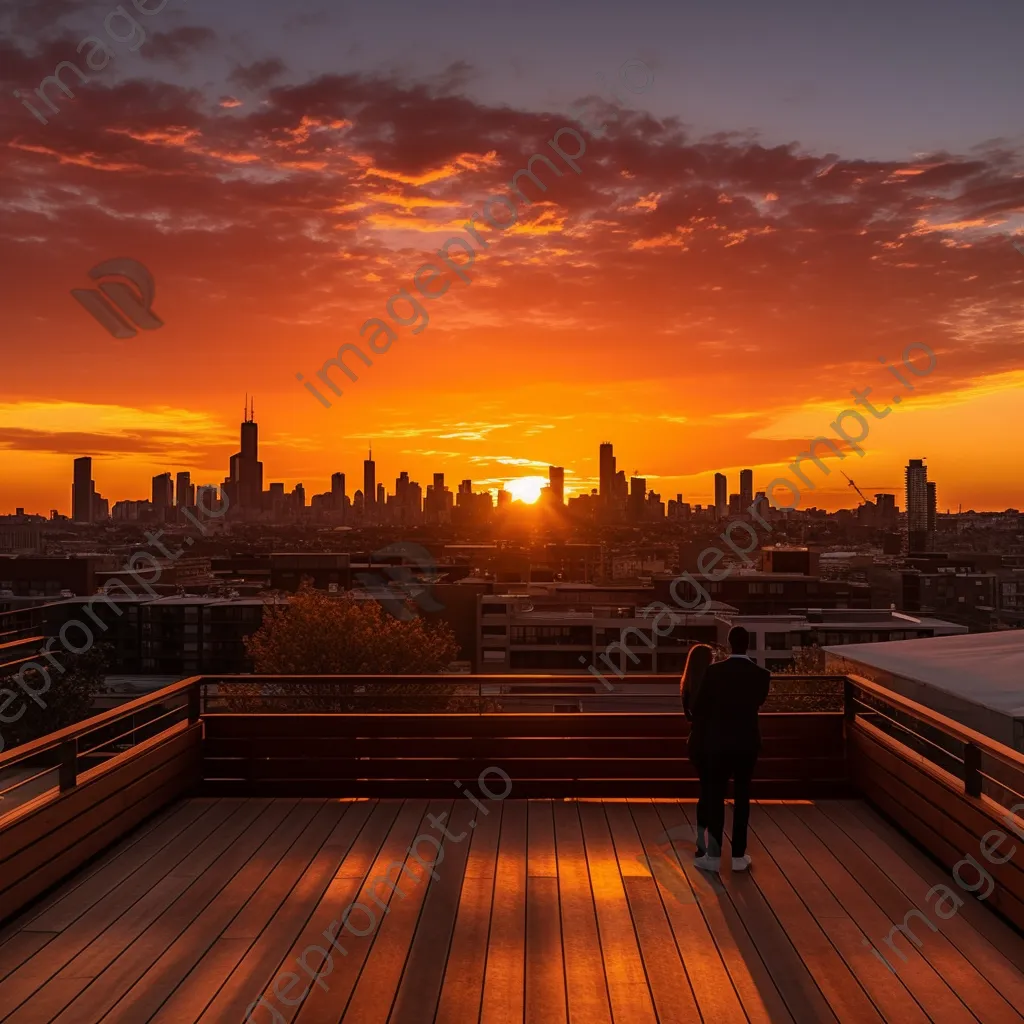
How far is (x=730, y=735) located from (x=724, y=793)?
A: 33 cm

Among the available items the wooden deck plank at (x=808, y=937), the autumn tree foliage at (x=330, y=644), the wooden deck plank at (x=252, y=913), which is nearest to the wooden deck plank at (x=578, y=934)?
the wooden deck plank at (x=808, y=937)

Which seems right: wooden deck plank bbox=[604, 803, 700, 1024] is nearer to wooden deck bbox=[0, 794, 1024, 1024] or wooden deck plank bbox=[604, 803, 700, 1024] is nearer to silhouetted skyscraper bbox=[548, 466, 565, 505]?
wooden deck bbox=[0, 794, 1024, 1024]

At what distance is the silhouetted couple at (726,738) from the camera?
4.75 metres

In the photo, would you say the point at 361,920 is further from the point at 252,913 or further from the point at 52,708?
the point at 52,708

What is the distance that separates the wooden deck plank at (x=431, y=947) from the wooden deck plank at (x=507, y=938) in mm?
191

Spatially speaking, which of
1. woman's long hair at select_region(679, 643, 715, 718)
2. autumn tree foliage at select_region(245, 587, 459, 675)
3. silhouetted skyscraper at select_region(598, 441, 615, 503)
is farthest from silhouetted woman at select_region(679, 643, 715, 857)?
silhouetted skyscraper at select_region(598, 441, 615, 503)

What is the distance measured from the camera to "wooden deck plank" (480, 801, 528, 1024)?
10.9ft

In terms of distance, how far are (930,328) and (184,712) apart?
1979cm

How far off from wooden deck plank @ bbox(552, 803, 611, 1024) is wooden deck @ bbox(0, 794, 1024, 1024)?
0.01 m

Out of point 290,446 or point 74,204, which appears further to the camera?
point 290,446

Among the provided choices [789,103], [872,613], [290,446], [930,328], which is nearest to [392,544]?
[290,446]

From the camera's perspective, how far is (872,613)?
5988 centimetres

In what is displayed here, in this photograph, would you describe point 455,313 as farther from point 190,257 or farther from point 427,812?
point 427,812

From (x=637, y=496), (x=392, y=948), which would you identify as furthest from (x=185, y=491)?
(x=392, y=948)
